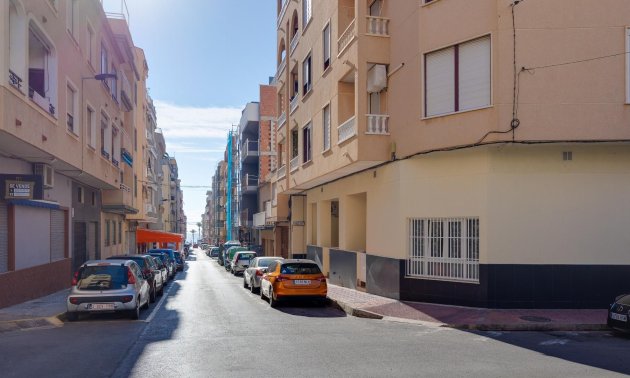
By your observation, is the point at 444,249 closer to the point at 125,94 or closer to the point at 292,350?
the point at 292,350

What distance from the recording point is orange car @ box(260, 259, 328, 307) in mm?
16266

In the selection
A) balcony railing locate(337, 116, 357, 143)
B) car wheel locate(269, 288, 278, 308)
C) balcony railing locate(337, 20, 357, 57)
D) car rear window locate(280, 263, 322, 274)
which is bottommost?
car wheel locate(269, 288, 278, 308)

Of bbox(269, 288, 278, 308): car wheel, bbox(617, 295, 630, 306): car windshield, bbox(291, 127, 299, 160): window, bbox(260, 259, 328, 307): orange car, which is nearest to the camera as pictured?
bbox(617, 295, 630, 306): car windshield

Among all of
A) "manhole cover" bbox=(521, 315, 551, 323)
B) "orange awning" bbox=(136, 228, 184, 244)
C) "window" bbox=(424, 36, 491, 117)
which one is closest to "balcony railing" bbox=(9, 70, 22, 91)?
"window" bbox=(424, 36, 491, 117)

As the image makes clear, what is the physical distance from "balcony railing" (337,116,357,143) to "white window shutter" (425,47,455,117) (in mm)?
2691

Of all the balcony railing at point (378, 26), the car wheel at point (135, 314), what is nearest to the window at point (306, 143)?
the balcony railing at point (378, 26)

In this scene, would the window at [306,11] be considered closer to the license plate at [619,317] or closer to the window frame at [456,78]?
the window frame at [456,78]

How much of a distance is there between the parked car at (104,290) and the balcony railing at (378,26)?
1014cm

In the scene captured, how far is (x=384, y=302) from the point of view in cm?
1608

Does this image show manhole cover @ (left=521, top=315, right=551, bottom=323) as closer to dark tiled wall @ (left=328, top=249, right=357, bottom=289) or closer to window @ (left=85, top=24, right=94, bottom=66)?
dark tiled wall @ (left=328, top=249, right=357, bottom=289)

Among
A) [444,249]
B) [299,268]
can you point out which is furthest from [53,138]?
[444,249]

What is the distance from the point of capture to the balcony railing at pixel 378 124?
17266 millimetres

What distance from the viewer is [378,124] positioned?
1734cm

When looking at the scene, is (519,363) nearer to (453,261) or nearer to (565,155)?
(453,261)
